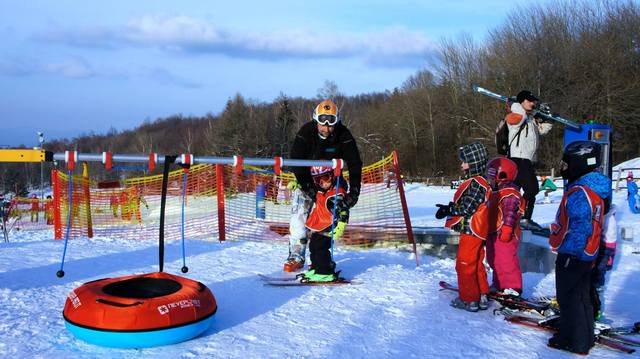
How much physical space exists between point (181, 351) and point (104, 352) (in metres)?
0.52

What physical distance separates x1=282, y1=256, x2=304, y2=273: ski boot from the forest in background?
122 feet

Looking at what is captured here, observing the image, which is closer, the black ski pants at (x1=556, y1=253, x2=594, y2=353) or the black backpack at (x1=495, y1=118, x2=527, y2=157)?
the black ski pants at (x1=556, y1=253, x2=594, y2=353)

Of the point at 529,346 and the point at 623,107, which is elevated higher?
the point at 623,107

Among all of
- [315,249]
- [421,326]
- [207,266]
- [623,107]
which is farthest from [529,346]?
[623,107]

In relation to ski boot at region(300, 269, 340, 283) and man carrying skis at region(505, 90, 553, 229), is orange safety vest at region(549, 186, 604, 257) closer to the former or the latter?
ski boot at region(300, 269, 340, 283)

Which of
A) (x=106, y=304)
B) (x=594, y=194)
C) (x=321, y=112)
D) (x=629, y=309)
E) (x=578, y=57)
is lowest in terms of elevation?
(x=629, y=309)

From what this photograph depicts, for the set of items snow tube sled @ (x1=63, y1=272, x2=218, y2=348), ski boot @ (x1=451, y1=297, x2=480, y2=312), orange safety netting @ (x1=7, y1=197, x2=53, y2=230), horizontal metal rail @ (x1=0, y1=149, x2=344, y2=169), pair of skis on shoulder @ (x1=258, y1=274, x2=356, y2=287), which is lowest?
orange safety netting @ (x1=7, y1=197, x2=53, y2=230)

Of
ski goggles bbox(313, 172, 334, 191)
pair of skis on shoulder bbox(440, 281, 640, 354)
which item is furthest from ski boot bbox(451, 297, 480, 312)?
ski goggles bbox(313, 172, 334, 191)

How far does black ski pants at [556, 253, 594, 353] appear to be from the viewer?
427 cm

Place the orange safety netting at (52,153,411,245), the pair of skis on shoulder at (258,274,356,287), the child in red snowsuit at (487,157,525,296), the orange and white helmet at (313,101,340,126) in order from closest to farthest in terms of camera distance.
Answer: the child in red snowsuit at (487,157,525,296) < the pair of skis on shoulder at (258,274,356,287) < the orange and white helmet at (313,101,340,126) < the orange safety netting at (52,153,411,245)

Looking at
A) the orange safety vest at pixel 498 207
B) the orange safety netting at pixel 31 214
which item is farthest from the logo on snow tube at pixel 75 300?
the orange safety netting at pixel 31 214

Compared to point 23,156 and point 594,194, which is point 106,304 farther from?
point 594,194

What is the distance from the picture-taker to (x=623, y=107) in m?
40.7

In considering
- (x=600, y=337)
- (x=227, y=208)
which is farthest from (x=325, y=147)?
(x=227, y=208)
